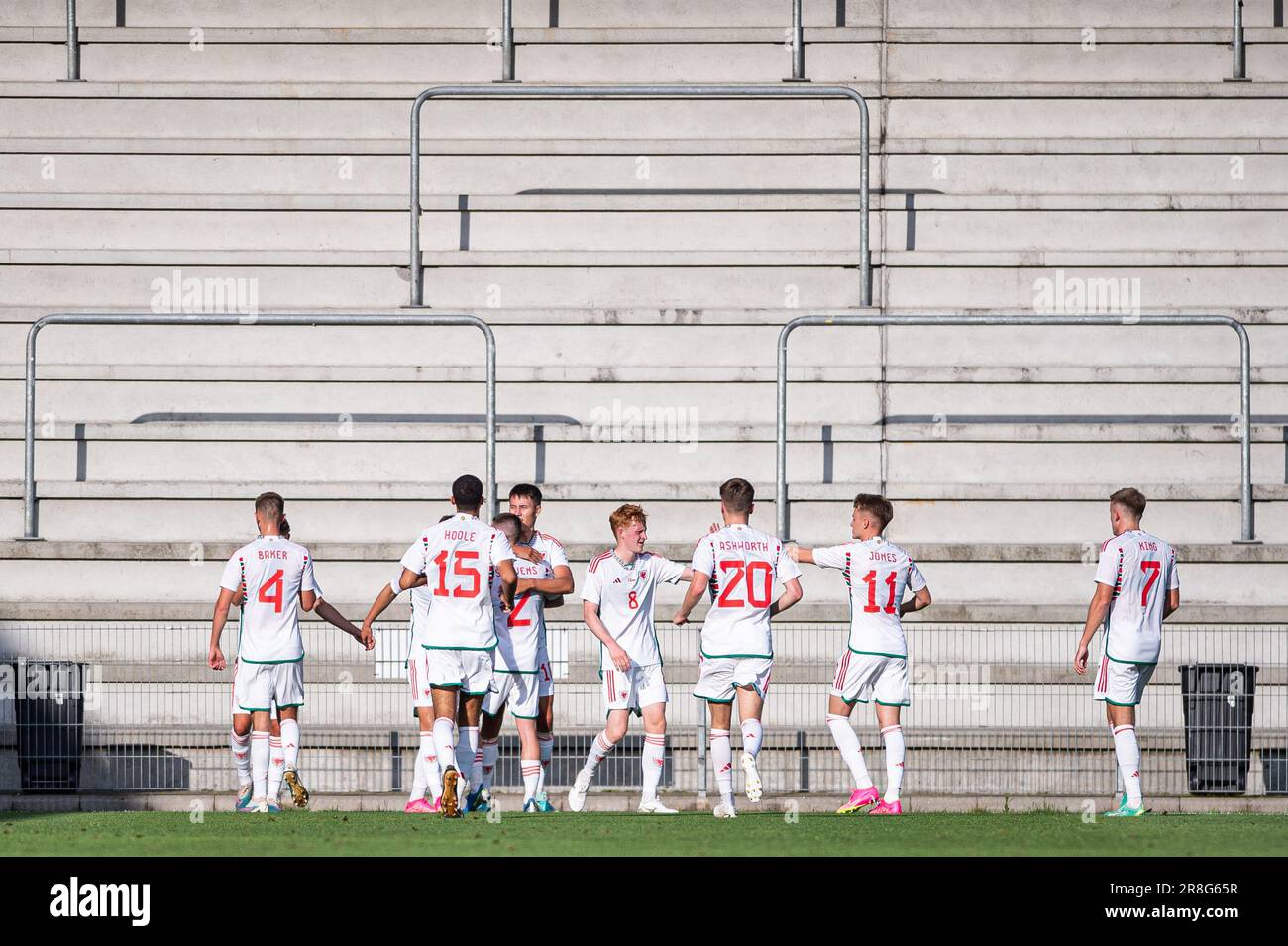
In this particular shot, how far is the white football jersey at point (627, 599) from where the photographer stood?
35.8 ft

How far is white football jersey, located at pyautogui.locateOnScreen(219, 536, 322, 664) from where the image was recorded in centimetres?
1110

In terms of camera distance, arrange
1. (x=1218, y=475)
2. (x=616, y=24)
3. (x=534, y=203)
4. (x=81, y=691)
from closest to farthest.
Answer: (x=81, y=691), (x=1218, y=475), (x=534, y=203), (x=616, y=24)

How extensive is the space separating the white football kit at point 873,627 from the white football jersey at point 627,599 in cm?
111

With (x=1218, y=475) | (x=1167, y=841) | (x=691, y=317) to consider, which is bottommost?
(x=1167, y=841)

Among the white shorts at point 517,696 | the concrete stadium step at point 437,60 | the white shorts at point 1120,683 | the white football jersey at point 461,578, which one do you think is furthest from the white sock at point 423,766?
the concrete stadium step at point 437,60

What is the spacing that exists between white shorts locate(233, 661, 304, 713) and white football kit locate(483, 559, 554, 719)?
124 cm

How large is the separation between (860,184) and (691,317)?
1.80 meters

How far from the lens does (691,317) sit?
14.9 m

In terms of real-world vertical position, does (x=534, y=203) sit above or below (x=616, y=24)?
below

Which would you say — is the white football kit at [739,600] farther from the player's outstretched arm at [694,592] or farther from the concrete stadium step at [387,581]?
the concrete stadium step at [387,581]

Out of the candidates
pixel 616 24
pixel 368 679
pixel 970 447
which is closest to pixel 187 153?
pixel 616 24

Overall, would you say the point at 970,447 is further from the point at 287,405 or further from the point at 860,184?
the point at 287,405
